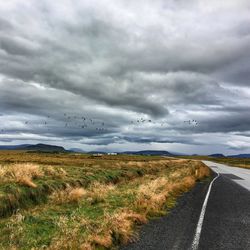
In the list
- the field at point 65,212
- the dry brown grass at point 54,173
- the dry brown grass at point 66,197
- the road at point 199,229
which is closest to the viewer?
the field at point 65,212

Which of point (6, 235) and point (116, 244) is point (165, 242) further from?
point (6, 235)

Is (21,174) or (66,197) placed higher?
(21,174)

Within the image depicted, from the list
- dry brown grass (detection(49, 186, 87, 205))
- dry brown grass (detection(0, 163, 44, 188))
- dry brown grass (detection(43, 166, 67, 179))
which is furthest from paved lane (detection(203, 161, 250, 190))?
dry brown grass (detection(0, 163, 44, 188))

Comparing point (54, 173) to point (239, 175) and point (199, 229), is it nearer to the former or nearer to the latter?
point (199, 229)

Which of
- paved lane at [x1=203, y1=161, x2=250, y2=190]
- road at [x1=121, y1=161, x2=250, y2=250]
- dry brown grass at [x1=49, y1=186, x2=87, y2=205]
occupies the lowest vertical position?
road at [x1=121, y1=161, x2=250, y2=250]

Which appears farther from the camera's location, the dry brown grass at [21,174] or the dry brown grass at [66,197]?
the dry brown grass at [21,174]

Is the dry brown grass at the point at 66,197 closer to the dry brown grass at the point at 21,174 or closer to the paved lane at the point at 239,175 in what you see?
the dry brown grass at the point at 21,174

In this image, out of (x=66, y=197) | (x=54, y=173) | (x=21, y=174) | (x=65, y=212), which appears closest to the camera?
(x=65, y=212)

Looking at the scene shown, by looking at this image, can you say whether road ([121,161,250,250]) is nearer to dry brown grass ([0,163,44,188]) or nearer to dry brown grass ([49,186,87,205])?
dry brown grass ([49,186,87,205])

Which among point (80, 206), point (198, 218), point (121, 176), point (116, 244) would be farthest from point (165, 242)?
point (121, 176)

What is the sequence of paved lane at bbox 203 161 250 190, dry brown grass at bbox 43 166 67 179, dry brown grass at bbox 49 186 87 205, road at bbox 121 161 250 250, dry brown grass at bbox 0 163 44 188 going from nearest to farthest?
road at bbox 121 161 250 250, dry brown grass at bbox 49 186 87 205, dry brown grass at bbox 0 163 44 188, dry brown grass at bbox 43 166 67 179, paved lane at bbox 203 161 250 190

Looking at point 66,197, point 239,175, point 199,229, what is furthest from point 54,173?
point 239,175

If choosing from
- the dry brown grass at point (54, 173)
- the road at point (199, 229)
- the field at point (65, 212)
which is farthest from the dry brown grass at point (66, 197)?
the dry brown grass at point (54, 173)

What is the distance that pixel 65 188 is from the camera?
19.8 metres
